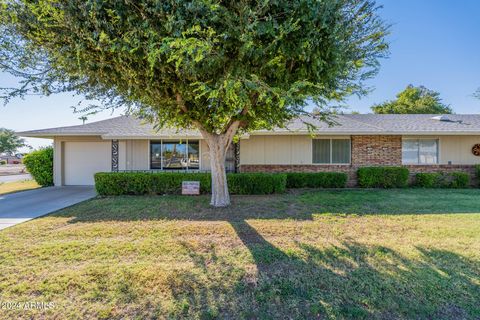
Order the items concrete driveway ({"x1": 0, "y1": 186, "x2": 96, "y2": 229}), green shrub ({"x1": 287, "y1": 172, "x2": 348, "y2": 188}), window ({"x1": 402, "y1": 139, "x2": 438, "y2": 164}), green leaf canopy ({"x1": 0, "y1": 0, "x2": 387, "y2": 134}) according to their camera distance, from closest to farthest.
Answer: green leaf canopy ({"x1": 0, "y1": 0, "x2": 387, "y2": 134}) < concrete driveway ({"x1": 0, "y1": 186, "x2": 96, "y2": 229}) < green shrub ({"x1": 287, "y1": 172, "x2": 348, "y2": 188}) < window ({"x1": 402, "y1": 139, "x2": 438, "y2": 164})

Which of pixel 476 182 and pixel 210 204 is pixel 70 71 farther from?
pixel 476 182

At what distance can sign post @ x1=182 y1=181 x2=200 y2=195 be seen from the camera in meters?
9.02

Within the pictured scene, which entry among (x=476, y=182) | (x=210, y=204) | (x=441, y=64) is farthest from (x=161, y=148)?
(x=441, y=64)

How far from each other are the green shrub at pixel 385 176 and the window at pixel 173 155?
7917 millimetres

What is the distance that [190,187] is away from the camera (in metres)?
9.04

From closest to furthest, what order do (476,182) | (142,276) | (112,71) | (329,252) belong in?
(142,276)
(329,252)
(112,71)
(476,182)

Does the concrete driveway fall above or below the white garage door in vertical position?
below

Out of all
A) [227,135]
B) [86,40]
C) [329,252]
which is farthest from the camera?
[227,135]

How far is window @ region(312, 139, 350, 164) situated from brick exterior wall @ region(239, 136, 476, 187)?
303 millimetres

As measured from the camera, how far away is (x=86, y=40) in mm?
4672

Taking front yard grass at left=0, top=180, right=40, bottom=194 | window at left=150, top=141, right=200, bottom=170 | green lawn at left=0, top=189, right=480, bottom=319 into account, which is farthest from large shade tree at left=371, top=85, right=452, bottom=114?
front yard grass at left=0, top=180, right=40, bottom=194

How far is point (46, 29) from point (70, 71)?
0.85m

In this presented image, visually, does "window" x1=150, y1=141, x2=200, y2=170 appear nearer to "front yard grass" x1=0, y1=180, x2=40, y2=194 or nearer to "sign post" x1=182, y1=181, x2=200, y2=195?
"sign post" x1=182, y1=181, x2=200, y2=195

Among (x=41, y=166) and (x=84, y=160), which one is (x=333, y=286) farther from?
(x=41, y=166)
